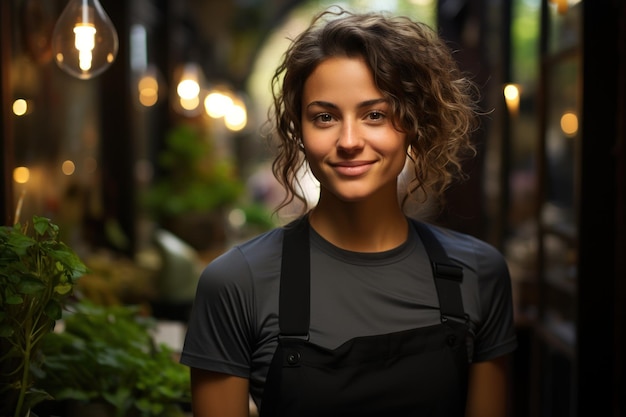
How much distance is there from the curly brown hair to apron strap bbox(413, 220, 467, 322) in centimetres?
15

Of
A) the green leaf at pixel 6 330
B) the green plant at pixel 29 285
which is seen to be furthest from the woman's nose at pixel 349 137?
the green leaf at pixel 6 330

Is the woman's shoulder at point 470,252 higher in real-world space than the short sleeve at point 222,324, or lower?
higher

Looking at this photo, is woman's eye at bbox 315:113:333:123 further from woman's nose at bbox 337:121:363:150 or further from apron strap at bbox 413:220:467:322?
apron strap at bbox 413:220:467:322

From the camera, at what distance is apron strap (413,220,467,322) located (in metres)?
1.81

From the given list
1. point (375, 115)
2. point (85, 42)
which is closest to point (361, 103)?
point (375, 115)

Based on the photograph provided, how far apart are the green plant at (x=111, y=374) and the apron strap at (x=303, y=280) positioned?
0.71m

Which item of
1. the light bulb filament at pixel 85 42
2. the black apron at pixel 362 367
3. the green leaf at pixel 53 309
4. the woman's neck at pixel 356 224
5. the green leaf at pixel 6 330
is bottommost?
the black apron at pixel 362 367

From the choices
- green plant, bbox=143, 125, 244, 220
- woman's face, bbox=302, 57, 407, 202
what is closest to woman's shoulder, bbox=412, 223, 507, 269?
woman's face, bbox=302, 57, 407, 202

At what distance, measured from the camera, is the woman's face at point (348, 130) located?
1.71 metres

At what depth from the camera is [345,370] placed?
5.56ft

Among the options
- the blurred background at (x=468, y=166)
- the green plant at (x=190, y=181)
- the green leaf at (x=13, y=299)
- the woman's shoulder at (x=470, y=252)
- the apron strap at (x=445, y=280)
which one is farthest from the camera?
the green plant at (x=190, y=181)

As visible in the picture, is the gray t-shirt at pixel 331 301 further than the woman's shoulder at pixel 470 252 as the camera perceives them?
No

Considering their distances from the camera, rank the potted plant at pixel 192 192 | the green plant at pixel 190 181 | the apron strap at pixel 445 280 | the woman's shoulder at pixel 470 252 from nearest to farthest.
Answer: the apron strap at pixel 445 280 → the woman's shoulder at pixel 470 252 → the potted plant at pixel 192 192 → the green plant at pixel 190 181

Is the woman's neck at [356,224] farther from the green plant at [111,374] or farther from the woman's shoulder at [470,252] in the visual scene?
the green plant at [111,374]
